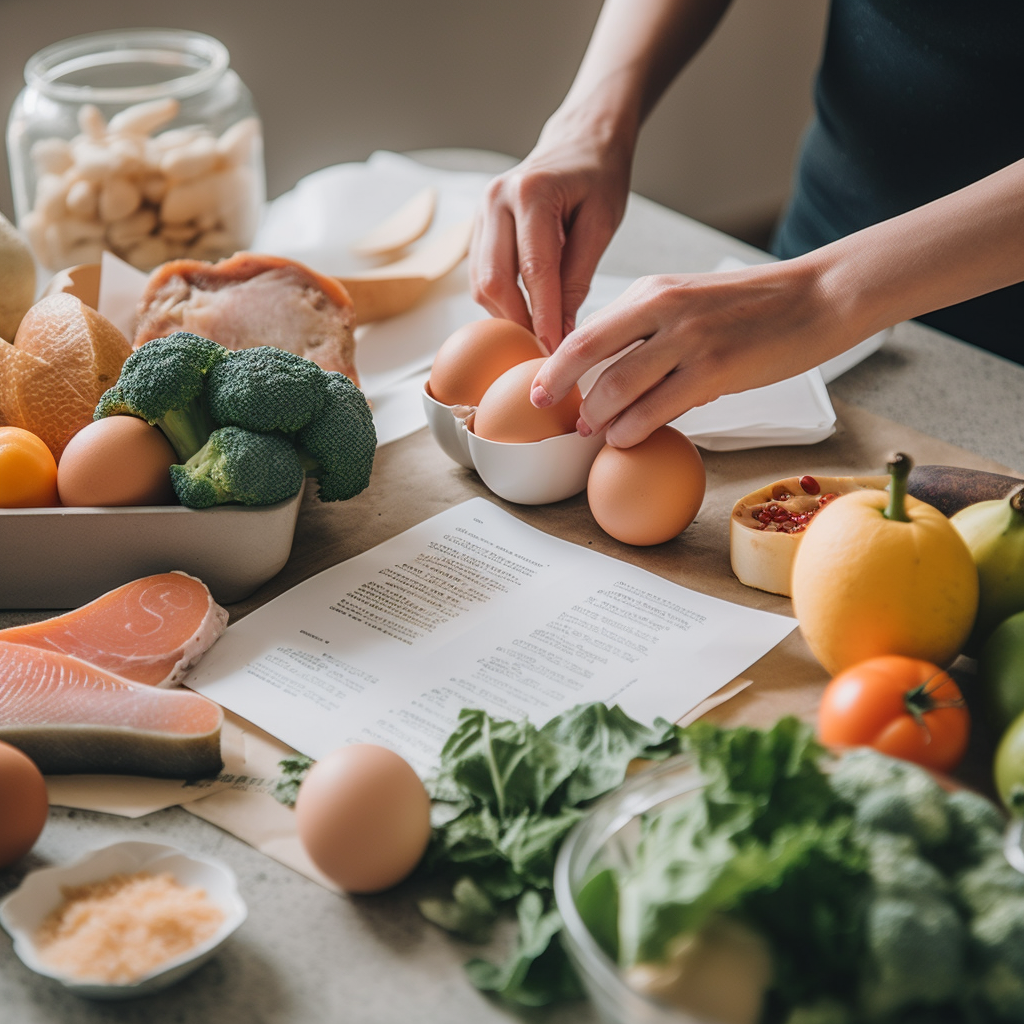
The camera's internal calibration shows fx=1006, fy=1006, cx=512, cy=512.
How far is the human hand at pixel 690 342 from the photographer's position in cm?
95

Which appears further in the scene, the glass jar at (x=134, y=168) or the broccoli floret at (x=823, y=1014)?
the glass jar at (x=134, y=168)

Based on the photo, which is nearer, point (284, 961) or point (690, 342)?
point (284, 961)

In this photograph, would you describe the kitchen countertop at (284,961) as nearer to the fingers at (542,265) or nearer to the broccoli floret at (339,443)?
the broccoli floret at (339,443)

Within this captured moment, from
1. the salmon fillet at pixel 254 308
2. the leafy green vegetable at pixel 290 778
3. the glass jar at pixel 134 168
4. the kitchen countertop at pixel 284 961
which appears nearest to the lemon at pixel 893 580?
the kitchen countertop at pixel 284 961

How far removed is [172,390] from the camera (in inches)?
35.6

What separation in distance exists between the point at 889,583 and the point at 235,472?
55 cm

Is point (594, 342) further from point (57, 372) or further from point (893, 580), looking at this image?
point (57, 372)

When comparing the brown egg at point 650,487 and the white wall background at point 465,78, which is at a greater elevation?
the white wall background at point 465,78

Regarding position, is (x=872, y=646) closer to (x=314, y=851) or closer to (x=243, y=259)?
(x=314, y=851)

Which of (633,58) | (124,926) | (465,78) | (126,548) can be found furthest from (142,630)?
(465,78)

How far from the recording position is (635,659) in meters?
0.85

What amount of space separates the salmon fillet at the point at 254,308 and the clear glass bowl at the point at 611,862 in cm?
75

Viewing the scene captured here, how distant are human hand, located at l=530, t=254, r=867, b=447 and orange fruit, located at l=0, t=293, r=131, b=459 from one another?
441 mm

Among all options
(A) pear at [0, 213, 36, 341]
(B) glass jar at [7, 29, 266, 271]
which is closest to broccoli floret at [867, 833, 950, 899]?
(A) pear at [0, 213, 36, 341]
